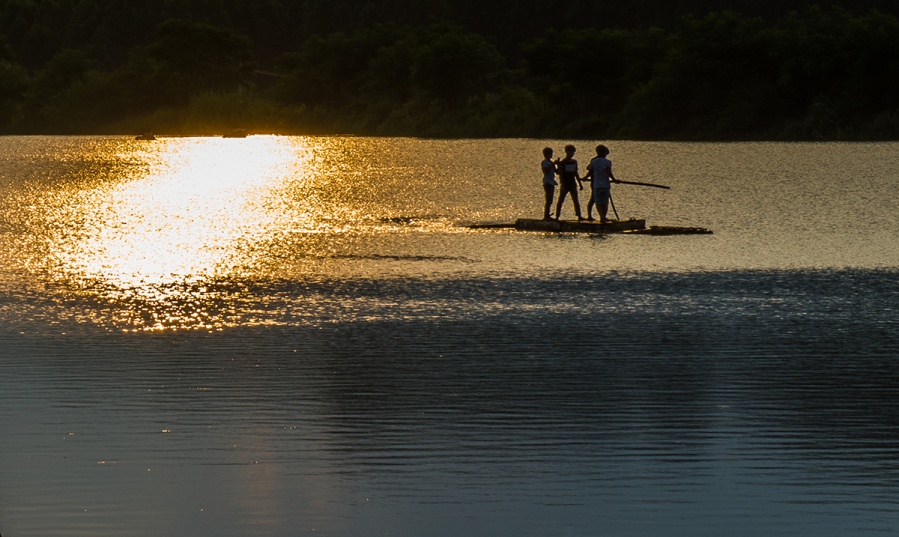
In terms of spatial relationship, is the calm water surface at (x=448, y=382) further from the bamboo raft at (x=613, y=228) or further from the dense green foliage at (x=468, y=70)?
the dense green foliage at (x=468, y=70)

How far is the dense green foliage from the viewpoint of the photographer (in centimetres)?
9081

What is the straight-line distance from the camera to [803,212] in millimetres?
35469

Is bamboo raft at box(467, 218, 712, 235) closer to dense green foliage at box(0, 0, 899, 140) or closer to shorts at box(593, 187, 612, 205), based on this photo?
shorts at box(593, 187, 612, 205)

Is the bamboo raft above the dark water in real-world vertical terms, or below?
above

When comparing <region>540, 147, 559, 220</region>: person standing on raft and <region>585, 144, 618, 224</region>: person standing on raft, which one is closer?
<region>585, 144, 618, 224</region>: person standing on raft

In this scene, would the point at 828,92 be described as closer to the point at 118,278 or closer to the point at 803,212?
the point at 803,212

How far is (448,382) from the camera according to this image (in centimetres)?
1362

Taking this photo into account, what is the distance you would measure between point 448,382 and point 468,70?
98.7 metres

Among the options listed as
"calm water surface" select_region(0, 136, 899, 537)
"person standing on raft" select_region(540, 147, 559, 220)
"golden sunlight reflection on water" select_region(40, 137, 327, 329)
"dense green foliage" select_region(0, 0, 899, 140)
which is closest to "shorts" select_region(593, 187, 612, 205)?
"person standing on raft" select_region(540, 147, 559, 220)

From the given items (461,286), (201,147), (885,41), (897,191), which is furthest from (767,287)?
(201,147)

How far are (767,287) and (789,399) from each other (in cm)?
764

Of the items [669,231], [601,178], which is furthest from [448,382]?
[601,178]

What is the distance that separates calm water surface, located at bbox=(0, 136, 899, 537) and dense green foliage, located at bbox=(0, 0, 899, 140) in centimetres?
6189

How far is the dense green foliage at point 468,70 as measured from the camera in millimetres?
90812
